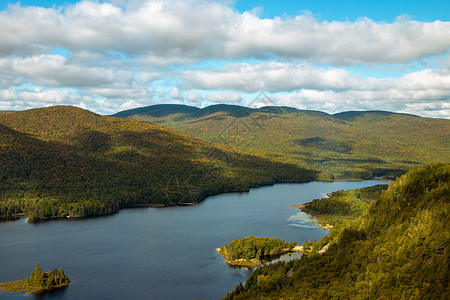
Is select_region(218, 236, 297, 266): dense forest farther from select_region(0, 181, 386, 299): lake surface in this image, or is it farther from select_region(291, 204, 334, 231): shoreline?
select_region(291, 204, 334, 231): shoreline

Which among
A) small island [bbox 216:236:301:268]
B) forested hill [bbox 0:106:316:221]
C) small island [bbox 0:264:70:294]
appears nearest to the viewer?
small island [bbox 0:264:70:294]

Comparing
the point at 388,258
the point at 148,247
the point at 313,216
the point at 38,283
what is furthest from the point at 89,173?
the point at 388,258

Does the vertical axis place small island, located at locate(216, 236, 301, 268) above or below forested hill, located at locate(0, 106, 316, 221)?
below

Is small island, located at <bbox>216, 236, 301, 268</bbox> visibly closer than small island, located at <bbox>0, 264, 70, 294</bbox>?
No

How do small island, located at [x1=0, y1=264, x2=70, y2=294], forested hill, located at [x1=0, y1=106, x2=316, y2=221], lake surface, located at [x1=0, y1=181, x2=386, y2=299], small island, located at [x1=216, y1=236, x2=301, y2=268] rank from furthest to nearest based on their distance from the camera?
forested hill, located at [x1=0, y1=106, x2=316, y2=221] < small island, located at [x1=216, y1=236, x2=301, y2=268] < lake surface, located at [x1=0, y1=181, x2=386, y2=299] < small island, located at [x1=0, y1=264, x2=70, y2=294]

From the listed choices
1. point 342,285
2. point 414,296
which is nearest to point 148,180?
A: point 342,285

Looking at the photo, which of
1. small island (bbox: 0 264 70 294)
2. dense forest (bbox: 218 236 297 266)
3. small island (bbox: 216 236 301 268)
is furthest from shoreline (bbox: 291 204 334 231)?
small island (bbox: 0 264 70 294)

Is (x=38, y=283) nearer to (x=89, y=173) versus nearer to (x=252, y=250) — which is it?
(x=252, y=250)

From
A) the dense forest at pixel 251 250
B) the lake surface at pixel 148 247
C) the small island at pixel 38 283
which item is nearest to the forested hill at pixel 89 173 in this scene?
the lake surface at pixel 148 247

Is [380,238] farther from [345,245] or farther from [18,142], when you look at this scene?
[18,142]
